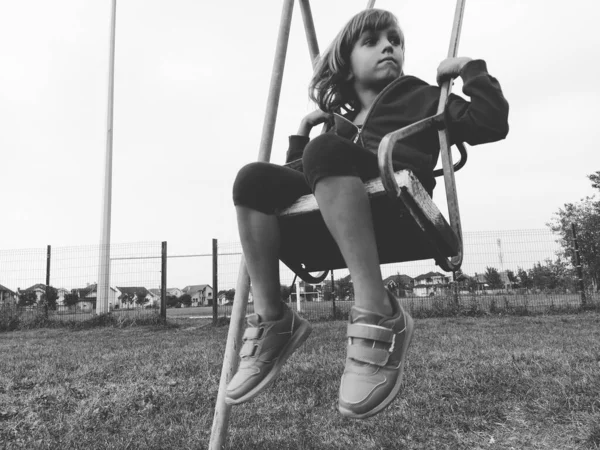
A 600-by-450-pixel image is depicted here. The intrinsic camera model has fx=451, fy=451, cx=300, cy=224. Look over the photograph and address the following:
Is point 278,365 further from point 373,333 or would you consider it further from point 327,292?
point 327,292

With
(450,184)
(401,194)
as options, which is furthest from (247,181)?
(450,184)

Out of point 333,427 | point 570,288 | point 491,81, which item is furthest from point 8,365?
point 570,288

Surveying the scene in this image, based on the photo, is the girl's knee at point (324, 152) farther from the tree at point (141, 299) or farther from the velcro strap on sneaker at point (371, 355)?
the tree at point (141, 299)

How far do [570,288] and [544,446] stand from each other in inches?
311

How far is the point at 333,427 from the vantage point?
7.87 ft

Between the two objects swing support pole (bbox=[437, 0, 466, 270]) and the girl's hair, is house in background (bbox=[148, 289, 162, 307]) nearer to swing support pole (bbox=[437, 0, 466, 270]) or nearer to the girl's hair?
the girl's hair

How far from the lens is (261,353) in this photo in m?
1.27

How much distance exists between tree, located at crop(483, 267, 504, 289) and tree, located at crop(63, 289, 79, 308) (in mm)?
8342

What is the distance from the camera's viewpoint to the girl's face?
4.94 ft

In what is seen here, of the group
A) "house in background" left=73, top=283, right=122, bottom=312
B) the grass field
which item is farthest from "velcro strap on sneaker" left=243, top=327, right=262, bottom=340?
"house in background" left=73, top=283, right=122, bottom=312

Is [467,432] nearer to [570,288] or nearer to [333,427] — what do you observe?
[333,427]

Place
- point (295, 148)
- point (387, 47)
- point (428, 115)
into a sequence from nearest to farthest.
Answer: point (428, 115), point (387, 47), point (295, 148)

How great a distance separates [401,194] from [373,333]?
334 millimetres

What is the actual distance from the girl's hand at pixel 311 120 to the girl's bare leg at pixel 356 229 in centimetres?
71
